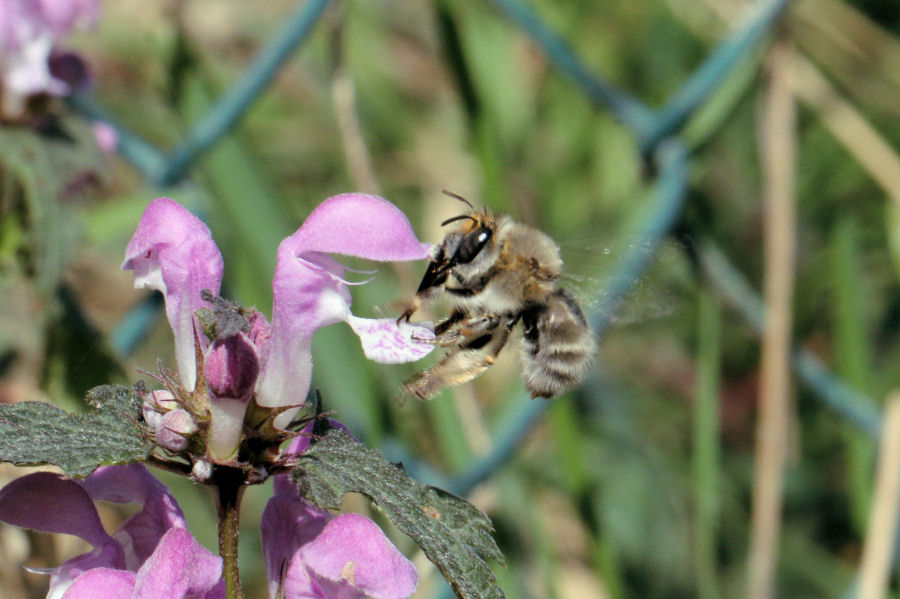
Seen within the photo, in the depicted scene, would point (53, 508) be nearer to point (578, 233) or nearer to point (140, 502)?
point (140, 502)

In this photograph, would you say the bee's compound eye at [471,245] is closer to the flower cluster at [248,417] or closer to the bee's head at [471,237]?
the bee's head at [471,237]

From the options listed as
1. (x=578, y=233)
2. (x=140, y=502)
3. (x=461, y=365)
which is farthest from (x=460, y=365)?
(x=578, y=233)

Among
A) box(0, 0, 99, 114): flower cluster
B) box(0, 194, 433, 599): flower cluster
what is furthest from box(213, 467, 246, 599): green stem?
box(0, 0, 99, 114): flower cluster

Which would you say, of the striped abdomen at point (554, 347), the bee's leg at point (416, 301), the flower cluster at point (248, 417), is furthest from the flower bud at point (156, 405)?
the striped abdomen at point (554, 347)

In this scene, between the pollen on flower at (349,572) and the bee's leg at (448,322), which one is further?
the bee's leg at (448,322)

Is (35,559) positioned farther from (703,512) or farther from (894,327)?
(894,327)

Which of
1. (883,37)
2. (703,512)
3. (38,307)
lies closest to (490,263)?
(38,307)
